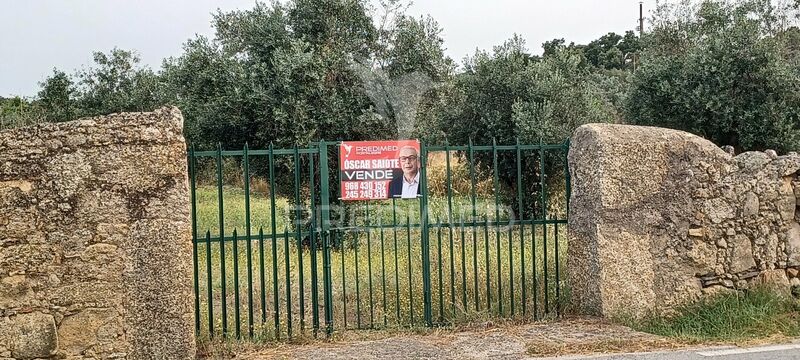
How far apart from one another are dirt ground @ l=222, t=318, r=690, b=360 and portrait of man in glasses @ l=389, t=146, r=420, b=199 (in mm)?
1287

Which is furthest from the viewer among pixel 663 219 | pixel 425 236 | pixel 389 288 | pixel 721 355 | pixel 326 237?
pixel 389 288

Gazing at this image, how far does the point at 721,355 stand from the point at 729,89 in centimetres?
955

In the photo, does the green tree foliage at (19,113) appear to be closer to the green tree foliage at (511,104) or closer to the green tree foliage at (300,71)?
the green tree foliage at (300,71)

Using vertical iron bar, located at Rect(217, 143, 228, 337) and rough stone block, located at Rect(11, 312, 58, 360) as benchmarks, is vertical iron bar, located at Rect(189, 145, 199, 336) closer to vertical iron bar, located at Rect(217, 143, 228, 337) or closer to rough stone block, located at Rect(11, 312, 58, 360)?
vertical iron bar, located at Rect(217, 143, 228, 337)

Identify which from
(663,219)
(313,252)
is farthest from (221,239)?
(663,219)

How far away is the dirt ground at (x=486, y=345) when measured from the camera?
568 cm

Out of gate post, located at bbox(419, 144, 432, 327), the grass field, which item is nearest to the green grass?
the grass field

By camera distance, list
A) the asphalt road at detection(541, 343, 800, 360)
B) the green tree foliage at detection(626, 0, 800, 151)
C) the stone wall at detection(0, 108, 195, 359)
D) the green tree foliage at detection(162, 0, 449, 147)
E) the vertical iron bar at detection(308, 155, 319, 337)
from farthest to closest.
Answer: the green tree foliage at detection(626, 0, 800, 151), the green tree foliage at detection(162, 0, 449, 147), the vertical iron bar at detection(308, 155, 319, 337), the asphalt road at detection(541, 343, 800, 360), the stone wall at detection(0, 108, 195, 359)

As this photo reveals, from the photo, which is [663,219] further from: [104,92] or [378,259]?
[104,92]

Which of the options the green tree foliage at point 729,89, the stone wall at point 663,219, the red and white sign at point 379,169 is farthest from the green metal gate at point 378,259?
the green tree foliage at point 729,89

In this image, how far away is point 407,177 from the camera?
253 inches

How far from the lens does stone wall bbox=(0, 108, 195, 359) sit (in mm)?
5039

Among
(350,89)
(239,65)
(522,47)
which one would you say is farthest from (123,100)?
(522,47)

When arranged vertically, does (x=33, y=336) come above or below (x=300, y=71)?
below
